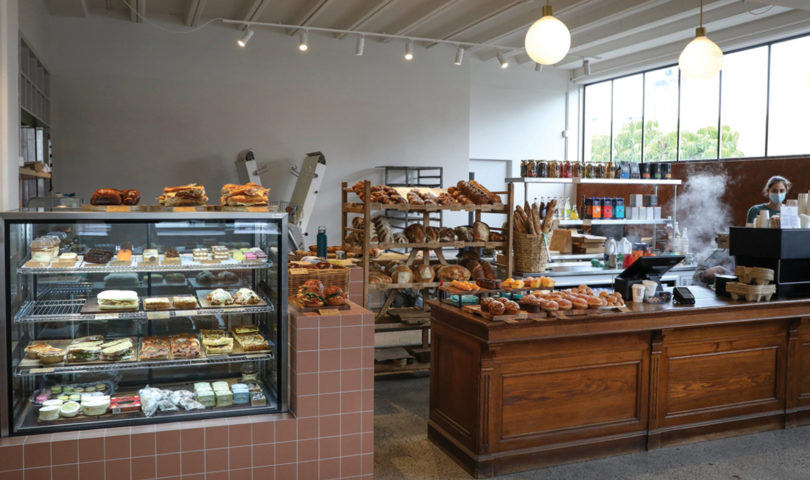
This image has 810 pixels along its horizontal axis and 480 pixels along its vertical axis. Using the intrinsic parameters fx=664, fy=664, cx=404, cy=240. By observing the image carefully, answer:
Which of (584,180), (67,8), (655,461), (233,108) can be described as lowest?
(655,461)

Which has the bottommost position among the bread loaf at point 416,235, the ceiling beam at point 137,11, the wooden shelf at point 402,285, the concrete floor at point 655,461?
the concrete floor at point 655,461

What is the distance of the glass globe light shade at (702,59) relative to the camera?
432 centimetres

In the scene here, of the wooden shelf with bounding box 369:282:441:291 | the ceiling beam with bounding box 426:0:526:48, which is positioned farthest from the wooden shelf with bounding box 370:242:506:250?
the ceiling beam with bounding box 426:0:526:48

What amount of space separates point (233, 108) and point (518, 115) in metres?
5.70

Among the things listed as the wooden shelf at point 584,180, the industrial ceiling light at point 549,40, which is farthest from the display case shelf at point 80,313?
the wooden shelf at point 584,180

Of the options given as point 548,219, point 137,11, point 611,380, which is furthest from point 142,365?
point 137,11

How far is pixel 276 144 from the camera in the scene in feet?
35.0

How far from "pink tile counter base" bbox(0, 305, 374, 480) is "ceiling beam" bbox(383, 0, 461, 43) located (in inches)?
251

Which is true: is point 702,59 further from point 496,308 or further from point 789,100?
point 789,100

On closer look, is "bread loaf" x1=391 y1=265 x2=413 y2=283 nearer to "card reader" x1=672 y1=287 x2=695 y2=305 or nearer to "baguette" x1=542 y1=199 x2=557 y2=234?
"baguette" x1=542 y1=199 x2=557 y2=234

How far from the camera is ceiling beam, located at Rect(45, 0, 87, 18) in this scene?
8766 mm

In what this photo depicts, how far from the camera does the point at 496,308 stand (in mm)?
3705

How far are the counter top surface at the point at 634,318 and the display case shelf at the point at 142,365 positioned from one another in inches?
45.2

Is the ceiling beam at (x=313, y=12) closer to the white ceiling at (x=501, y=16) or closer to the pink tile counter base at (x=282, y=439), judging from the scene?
the white ceiling at (x=501, y=16)
